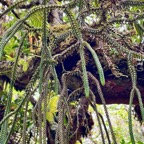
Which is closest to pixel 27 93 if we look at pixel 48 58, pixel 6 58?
pixel 48 58

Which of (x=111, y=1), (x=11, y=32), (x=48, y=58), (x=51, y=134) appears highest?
(x=111, y=1)

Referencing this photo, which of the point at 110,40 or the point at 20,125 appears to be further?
the point at 20,125

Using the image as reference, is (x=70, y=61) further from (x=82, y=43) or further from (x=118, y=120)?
(x=118, y=120)

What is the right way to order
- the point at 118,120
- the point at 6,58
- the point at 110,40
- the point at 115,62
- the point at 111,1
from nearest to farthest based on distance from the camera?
the point at 110,40, the point at 111,1, the point at 115,62, the point at 6,58, the point at 118,120

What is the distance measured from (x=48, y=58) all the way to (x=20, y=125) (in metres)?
1.39

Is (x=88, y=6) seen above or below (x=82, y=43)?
above

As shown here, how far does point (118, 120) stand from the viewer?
5.83m

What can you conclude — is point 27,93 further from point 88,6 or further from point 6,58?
point 6,58

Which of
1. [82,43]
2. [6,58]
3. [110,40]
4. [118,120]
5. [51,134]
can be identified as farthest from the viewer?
[118,120]

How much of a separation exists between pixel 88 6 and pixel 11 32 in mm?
392

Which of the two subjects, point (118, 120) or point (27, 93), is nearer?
point (27, 93)

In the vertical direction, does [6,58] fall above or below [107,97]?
above

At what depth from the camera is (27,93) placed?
1.21m

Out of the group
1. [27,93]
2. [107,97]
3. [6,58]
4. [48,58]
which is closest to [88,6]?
[48,58]
